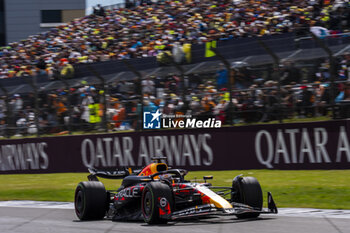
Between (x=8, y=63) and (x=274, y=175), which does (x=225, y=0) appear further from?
(x=274, y=175)

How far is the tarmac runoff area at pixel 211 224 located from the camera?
6.86 meters

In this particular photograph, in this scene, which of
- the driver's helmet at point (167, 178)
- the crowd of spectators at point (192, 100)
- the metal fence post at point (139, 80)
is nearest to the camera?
the driver's helmet at point (167, 178)

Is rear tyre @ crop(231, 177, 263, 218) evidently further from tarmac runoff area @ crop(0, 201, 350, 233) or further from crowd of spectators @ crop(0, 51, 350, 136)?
crowd of spectators @ crop(0, 51, 350, 136)

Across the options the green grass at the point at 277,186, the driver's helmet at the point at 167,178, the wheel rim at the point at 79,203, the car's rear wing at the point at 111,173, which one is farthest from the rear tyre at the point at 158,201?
the green grass at the point at 277,186

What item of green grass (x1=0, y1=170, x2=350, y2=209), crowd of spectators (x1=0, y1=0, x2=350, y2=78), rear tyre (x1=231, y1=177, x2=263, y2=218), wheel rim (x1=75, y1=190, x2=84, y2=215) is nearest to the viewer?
rear tyre (x1=231, y1=177, x2=263, y2=218)

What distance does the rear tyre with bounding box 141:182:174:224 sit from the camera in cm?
723

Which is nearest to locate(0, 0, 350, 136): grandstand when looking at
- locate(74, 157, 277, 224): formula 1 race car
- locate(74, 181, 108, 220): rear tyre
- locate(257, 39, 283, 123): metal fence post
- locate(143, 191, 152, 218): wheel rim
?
locate(257, 39, 283, 123): metal fence post

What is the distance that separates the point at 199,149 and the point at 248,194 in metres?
6.65

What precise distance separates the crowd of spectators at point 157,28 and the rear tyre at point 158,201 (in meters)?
9.30

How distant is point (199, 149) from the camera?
46.9 ft

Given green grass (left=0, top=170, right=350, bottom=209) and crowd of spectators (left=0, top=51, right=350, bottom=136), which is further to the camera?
crowd of spectators (left=0, top=51, right=350, bottom=136)

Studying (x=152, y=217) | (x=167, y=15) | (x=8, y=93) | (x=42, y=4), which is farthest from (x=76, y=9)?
(x=152, y=217)

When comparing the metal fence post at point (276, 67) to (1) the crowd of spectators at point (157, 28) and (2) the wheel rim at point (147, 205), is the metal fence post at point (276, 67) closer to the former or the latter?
(1) the crowd of spectators at point (157, 28)

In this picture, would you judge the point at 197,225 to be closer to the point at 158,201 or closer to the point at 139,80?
→ the point at 158,201
